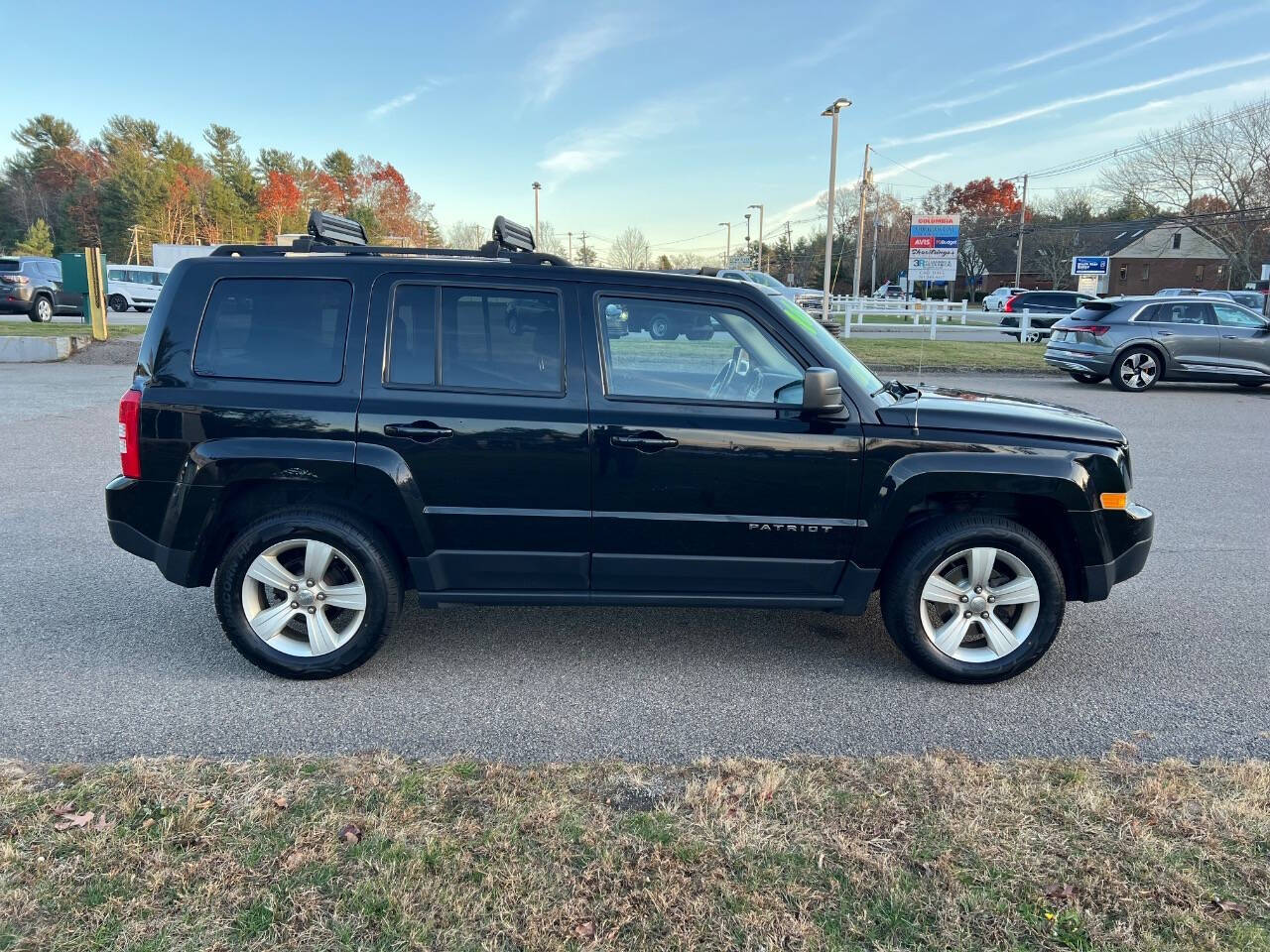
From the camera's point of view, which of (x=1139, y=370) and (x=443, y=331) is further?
(x=1139, y=370)

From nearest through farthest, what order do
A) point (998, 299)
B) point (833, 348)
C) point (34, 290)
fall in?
1. point (833, 348)
2. point (34, 290)
3. point (998, 299)

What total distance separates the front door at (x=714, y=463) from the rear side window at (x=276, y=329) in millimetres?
1169

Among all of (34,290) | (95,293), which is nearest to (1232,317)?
(95,293)

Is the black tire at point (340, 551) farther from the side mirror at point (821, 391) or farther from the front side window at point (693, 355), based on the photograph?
the side mirror at point (821, 391)

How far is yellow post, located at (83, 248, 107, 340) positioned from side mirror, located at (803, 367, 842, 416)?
18927mm

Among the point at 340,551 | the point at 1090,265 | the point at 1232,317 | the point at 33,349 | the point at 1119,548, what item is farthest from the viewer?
the point at 1090,265

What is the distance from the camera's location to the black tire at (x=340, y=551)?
384 cm

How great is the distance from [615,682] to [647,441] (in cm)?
115

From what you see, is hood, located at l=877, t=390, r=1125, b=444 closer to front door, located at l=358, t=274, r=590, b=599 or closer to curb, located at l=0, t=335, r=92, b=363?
front door, located at l=358, t=274, r=590, b=599

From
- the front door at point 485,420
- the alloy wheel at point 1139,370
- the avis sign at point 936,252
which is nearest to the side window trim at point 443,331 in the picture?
the front door at point 485,420

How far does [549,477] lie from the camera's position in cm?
382

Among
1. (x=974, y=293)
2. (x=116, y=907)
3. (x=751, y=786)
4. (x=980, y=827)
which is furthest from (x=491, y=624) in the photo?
(x=974, y=293)

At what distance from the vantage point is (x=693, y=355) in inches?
154

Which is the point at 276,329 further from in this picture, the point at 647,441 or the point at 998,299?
the point at 998,299
